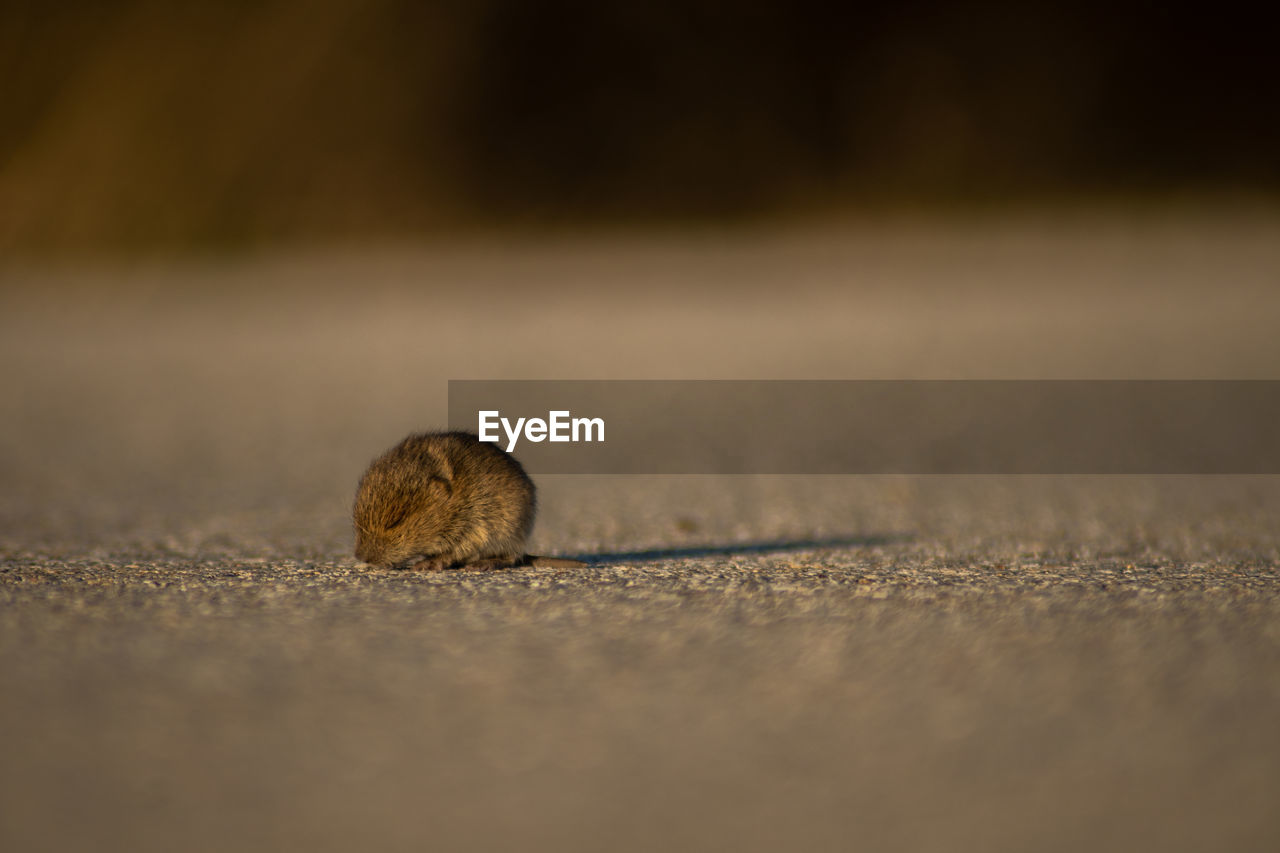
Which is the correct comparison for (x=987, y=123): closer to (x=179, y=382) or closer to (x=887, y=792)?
(x=179, y=382)

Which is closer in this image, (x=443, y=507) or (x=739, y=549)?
(x=443, y=507)

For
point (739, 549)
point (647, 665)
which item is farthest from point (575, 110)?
point (647, 665)

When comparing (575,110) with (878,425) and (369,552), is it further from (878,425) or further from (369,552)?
(369,552)

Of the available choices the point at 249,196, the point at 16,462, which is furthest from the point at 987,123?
the point at 16,462

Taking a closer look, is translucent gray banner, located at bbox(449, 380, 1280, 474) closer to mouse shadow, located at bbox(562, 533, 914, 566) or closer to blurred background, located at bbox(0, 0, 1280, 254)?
mouse shadow, located at bbox(562, 533, 914, 566)

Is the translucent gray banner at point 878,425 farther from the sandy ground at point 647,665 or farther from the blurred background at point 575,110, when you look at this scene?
the blurred background at point 575,110

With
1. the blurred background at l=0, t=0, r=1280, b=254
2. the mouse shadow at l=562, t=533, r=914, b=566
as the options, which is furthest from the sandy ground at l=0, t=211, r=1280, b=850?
the blurred background at l=0, t=0, r=1280, b=254

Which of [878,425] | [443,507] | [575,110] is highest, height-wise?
[575,110]
